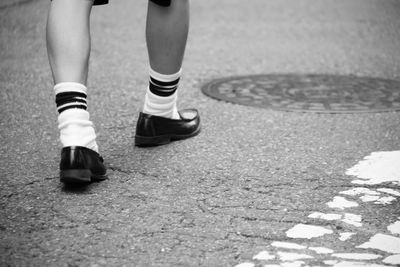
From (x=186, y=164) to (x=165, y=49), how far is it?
490mm

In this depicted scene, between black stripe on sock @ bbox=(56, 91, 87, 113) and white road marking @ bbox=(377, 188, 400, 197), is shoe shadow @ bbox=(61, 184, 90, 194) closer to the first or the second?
black stripe on sock @ bbox=(56, 91, 87, 113)

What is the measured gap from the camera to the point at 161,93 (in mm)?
2797

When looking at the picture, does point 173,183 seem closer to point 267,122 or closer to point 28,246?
point 28,246

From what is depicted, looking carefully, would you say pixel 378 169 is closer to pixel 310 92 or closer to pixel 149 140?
pixel 149 140

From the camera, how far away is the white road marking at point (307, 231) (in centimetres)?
196

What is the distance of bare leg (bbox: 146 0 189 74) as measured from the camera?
2666 mm

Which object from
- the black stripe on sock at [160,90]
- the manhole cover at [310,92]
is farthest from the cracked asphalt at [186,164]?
the black stripe on sock at [160,90]

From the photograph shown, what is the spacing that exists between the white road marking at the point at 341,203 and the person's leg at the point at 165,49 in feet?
2.96

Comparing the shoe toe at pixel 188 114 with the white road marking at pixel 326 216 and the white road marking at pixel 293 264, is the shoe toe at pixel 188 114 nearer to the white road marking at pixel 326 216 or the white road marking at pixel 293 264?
the white road marking at pixel 326 216

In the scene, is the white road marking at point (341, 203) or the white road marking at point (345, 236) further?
the white road marking at point (341, 203)

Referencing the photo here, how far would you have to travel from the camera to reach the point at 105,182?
2.39m

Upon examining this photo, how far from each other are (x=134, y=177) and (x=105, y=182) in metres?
0.11

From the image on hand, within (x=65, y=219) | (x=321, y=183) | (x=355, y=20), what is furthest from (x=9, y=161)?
(x=355, y=20)

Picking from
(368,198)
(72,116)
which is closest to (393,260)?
(368,198)
